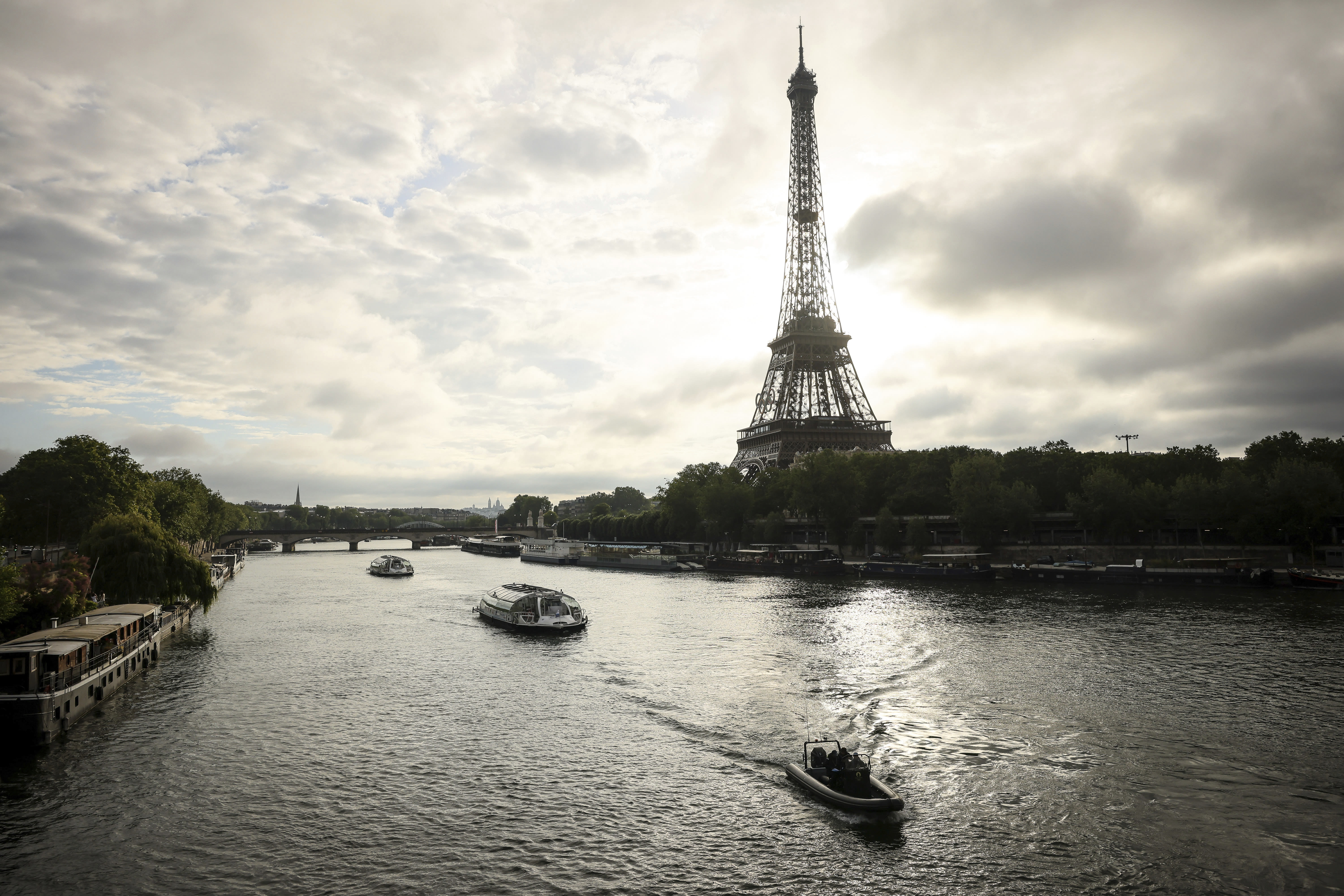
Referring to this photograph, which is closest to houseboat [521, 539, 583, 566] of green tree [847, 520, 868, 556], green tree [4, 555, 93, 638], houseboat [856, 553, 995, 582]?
green tree [847, 520, 868, 556]

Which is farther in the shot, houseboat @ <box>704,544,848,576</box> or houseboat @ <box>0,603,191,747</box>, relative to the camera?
houseboat @ <box>704,544,848,576</box>

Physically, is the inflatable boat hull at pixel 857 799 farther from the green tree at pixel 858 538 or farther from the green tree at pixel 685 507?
the green tree at pixel 685 507

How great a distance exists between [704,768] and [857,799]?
6.62 m

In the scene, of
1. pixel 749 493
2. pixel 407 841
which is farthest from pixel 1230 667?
pixel 749 493

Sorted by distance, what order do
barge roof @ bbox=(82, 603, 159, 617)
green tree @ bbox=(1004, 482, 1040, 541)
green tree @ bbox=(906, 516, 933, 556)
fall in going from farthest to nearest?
green tree @ bbox=(906, 516, 933, 556), green tree @ bbox=(1004, 482, 1040, 541), barge roof @ bbox=(82, 603, 159, 617)

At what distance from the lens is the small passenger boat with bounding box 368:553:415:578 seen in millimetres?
126188

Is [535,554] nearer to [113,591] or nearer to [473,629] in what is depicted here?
[473,629]

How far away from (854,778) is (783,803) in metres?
2.51

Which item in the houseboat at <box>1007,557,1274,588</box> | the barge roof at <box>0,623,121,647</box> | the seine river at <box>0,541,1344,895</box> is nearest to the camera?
the seine river at <box>0,541,1344,895</box>

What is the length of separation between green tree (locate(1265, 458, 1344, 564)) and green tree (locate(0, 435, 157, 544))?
4835 inches

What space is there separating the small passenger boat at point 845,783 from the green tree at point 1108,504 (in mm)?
89769

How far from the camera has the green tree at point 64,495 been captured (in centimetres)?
8488

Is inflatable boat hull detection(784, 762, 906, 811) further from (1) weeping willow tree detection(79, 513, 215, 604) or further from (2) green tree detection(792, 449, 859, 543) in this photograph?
(2) green tree detection(792, 449, 859, 543)

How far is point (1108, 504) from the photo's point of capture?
10238 cm
